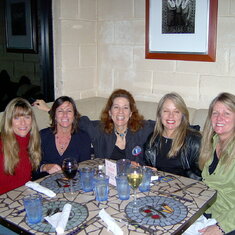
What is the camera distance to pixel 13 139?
2.01m

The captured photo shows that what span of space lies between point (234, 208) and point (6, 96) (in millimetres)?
2243

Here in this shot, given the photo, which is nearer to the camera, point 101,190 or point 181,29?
point 101,190

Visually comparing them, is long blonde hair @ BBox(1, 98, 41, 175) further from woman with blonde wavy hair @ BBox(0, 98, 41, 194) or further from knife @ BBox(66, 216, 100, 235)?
knife @ BBox(66, 216, 100, 235)

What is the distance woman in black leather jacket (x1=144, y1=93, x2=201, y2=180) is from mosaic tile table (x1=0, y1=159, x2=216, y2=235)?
434 mm

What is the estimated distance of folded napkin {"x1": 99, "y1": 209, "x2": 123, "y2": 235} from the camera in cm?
116

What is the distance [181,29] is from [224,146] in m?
1.36

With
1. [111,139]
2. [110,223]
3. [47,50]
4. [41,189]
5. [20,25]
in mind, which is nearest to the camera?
[110,223]

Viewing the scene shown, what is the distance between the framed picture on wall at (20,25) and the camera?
119 inches

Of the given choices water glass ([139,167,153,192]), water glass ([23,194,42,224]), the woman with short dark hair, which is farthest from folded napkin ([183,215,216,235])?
the woman with short dark hair

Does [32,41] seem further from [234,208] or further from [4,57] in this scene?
[234,208]

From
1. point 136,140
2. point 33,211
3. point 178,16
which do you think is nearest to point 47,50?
point 178,16

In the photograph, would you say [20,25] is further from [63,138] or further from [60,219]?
[60,219]

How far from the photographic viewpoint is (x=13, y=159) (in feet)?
6.44

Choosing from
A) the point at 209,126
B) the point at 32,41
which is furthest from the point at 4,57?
the point at 209,126
